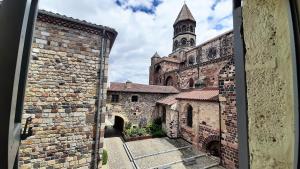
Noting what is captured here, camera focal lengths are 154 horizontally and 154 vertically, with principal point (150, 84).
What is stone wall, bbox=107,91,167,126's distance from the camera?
14.0 metres

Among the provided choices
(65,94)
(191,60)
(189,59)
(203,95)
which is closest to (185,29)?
(189,59)

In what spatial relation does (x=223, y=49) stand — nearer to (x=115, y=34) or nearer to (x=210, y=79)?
(x=210, y=79)

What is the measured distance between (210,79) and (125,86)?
8702mm

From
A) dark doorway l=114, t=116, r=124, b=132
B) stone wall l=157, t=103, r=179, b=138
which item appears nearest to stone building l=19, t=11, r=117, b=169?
stone wall l=157, t=103, r=179, b=138

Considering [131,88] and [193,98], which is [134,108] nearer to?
[131,88]

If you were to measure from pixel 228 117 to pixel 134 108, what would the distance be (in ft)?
30.2

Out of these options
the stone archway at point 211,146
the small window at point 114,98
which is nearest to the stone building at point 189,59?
the stone archway at point 211,146

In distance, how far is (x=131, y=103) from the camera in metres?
14.8

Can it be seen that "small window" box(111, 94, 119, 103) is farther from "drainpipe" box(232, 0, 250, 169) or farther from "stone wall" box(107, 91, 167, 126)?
"drainpipe" box(232, 0, 250, 169)

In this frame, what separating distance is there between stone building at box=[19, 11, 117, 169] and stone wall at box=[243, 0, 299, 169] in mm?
4967

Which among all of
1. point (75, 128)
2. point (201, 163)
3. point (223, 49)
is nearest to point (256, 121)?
point (75, 128)

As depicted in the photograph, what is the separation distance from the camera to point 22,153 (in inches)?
169

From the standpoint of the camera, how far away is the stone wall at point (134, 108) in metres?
14.0

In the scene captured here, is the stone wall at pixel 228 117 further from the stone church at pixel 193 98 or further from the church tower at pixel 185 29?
the church tower at pixel 185 29
